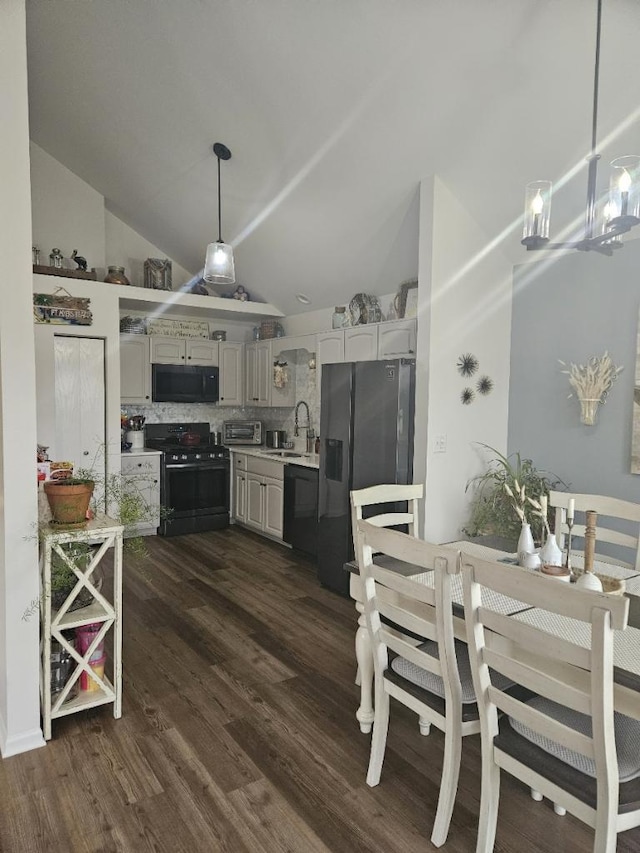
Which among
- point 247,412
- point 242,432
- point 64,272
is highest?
point 64,272

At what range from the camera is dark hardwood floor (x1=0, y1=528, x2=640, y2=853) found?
1843 millimetres

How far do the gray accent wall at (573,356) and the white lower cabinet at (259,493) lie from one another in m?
2.22

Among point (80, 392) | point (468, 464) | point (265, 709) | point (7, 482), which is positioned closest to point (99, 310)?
point (80, 392)

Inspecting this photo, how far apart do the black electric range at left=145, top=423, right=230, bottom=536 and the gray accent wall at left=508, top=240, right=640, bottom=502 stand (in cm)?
308

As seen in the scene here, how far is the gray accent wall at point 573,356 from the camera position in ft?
11.0

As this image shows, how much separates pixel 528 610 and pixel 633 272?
239cm

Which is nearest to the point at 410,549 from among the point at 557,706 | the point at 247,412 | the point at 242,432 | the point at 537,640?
the point at 537,640

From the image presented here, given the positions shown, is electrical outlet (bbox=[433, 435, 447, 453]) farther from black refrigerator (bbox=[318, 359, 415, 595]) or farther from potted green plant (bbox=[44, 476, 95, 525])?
potted green plant (bbox=[44, 476, 95, 525])

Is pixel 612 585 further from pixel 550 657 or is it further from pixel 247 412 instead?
pixel 247 412

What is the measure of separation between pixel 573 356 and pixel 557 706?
8.14 ft

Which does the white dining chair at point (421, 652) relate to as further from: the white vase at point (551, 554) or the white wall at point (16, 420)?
the white wall at point (16, 420)

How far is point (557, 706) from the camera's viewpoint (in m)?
1.79

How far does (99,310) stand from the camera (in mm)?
5051

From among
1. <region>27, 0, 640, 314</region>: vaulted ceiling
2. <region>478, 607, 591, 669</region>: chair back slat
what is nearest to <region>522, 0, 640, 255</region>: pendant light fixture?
<region>27, 0, 640, 314</region>: vaulted ceiling
